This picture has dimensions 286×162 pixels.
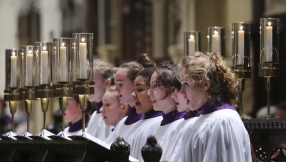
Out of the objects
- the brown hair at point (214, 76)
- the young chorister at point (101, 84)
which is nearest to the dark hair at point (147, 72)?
the brown hair at point (214, 76)

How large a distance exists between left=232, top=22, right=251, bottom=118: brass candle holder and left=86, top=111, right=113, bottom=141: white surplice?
2194mm

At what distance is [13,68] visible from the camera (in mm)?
9422

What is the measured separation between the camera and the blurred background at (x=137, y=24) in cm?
1418

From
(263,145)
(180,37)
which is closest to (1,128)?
(180,37)

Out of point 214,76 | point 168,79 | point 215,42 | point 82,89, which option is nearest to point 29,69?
point 82,89

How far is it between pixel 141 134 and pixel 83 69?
0.67 m

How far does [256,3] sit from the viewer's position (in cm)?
1418

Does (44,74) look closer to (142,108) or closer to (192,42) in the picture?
(142,108)

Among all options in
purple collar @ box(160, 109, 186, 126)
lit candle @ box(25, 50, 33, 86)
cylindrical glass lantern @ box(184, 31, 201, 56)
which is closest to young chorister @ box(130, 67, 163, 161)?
purple collar @ box(160, 109, 186, 126)

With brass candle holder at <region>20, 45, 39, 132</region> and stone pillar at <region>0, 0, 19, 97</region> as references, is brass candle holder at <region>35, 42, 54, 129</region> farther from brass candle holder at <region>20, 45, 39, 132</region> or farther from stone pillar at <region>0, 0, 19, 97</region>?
stone pillar at <region>0, 0, 19, 97</region>

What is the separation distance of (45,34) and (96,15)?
368cm

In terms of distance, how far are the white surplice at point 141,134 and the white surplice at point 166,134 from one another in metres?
0.35

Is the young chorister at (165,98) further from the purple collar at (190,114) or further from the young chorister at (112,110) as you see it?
the young chorister at (112,110)

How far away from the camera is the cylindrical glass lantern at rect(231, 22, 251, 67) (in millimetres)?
8164
